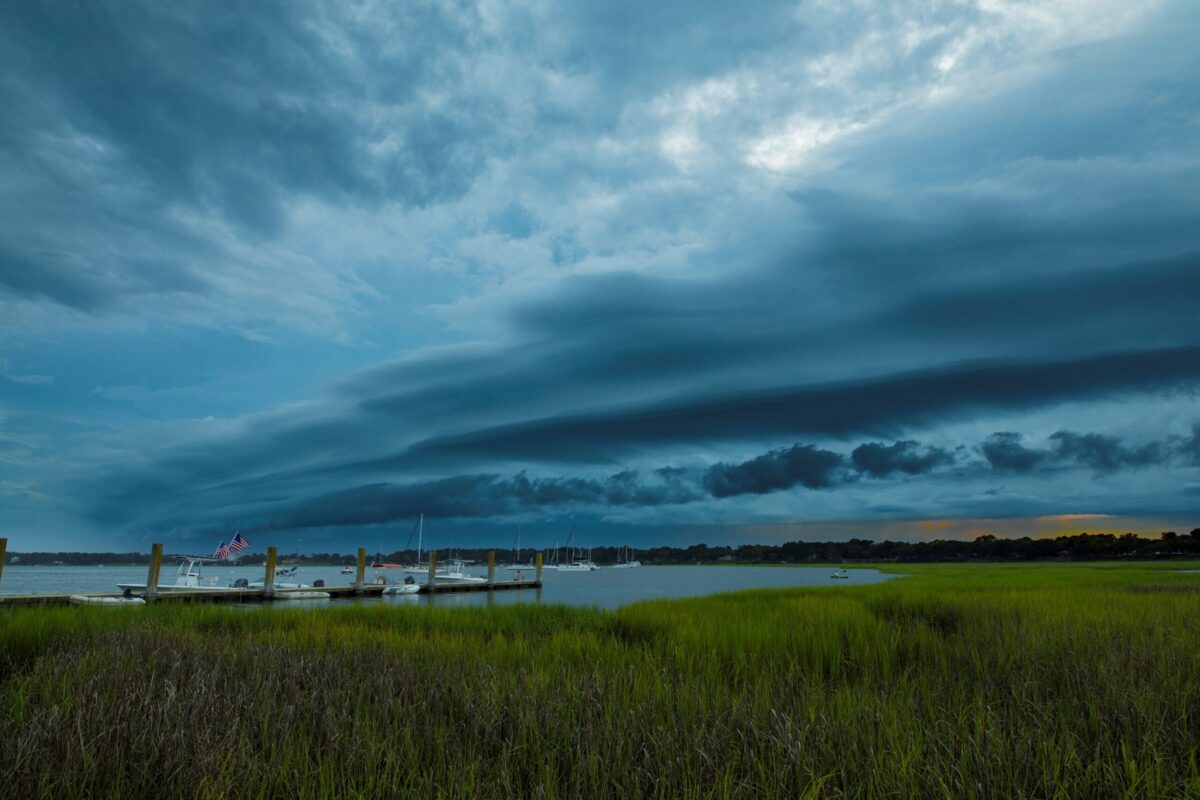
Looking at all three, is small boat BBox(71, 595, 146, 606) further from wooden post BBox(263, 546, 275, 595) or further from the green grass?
the green grass

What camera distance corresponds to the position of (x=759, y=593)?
78.8 feet

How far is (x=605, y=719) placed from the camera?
186 inches

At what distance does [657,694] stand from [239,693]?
3.50m

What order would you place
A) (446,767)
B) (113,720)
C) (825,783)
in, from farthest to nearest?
(113,720) < (446,767) < (825,783)

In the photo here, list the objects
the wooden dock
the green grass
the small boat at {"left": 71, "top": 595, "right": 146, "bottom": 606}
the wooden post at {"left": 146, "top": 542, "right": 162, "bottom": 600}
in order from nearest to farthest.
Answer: the green grass, the small boat at {"left": 71, "top": 595, "right": 146, "bottom": 606}, the wooden dock, the wooden post at {"left": 146, "top": 542, "right": 162, "bottom": 600}

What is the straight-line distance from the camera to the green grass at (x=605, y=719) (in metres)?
3.73

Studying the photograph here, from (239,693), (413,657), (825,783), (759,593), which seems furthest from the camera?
(759,593)

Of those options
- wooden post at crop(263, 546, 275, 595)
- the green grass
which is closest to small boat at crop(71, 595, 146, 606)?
wooden post at crop(263, 546, 275, 595)

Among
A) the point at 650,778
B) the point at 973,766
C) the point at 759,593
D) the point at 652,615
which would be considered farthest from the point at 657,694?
the point at 759,593

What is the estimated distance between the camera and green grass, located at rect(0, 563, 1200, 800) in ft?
12.2

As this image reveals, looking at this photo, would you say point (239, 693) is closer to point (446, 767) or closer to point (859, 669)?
point (446, 767)

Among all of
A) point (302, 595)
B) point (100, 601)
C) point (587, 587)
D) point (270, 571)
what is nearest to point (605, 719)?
point (100, 601)

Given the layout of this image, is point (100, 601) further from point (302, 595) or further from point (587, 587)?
point (587, 587)

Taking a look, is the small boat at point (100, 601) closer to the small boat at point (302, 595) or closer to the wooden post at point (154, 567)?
the wooden post at point (154, 567)
